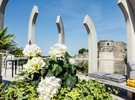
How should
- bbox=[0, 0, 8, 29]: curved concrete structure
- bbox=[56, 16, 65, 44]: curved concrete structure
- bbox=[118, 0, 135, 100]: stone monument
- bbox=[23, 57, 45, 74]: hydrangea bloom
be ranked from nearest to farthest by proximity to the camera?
bbox=[23, 57, 45, 74]: hydrangea bloom
bbox=[118, 0, 135, 100]: stone monument
bbox=[0, 0, 8, 29]: curved concrete structure
bbox=[56, 16, 65, 44]: curved concrete structure

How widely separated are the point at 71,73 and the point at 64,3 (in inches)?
247

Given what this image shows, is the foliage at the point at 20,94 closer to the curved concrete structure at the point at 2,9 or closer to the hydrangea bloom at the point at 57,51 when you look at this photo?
the hydrangea bloom at the point at 57,51

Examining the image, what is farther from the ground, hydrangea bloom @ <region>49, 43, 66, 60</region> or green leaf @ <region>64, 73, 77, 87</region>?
hydrangea bloom @ <region>49, 43, 66, 60</region>

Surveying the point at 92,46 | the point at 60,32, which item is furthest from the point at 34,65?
the point at 60,32

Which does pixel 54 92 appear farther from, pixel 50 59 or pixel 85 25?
pixel 85 25

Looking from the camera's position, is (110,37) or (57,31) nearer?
(57,31)

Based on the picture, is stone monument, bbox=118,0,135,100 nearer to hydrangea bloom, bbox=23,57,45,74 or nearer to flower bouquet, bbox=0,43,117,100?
flower bouquet, bbox=0,43,117,100

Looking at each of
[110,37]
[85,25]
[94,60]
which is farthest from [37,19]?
[110,37]

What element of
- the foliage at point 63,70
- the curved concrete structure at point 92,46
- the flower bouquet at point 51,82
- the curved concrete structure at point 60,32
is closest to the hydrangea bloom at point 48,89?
the flower bouquet at point 51,82

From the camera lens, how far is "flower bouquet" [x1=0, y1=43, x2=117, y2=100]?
0.99 meters

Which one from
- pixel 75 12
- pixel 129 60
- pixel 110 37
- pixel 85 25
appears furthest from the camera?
pixel 110 37

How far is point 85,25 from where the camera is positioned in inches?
202

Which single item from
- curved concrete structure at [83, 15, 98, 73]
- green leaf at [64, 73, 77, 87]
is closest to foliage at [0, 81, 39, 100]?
green leaf at [64, 73, 77, 87]

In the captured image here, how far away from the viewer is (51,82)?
0.99 m
